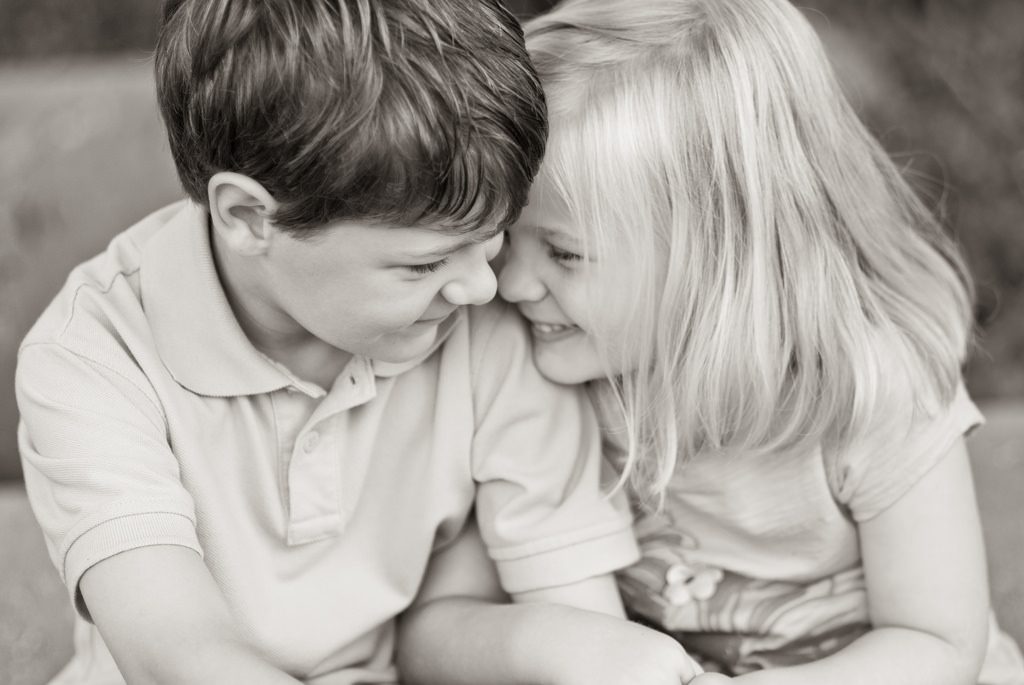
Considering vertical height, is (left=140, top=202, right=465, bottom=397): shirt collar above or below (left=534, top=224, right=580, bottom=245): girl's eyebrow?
below

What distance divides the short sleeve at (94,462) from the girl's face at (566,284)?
39 centimetres

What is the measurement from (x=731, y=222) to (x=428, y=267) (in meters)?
0.34

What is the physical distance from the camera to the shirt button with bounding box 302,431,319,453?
1.31 meters

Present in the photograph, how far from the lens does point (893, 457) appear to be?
1359 millimetres

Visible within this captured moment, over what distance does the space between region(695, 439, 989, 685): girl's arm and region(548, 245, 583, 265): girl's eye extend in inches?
16.7

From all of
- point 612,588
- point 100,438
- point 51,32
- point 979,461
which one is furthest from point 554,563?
point 51,32

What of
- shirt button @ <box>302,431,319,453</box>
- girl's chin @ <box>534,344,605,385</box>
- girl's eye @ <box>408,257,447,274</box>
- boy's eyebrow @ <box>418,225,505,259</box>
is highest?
boy's eyebrow @ <box>418,225,505,259</box>

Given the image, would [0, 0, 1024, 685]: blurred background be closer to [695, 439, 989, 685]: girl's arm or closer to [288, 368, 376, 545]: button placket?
[695, 439, 989, 685]: girl's arm

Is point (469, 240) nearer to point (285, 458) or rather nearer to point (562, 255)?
point (562, 255)

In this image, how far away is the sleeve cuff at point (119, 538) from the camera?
1.16 metres

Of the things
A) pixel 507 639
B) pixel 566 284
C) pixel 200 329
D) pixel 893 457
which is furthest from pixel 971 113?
pixel 200 329

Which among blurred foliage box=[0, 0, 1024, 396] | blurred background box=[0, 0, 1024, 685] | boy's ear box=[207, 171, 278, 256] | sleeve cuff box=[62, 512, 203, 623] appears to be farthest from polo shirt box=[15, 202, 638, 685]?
blurred foliage box=[0, 0, 1024, 396]

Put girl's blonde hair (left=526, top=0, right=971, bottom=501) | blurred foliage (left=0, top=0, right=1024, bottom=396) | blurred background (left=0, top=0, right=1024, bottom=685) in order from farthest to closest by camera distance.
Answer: blurred foliage (left=0, top=0, right=1024, bottom=396) < blurred background (left=0, top=0, right=1024, bottom=685) < girl's blonde hair (left=526, top=0, right=971, bottom=501)

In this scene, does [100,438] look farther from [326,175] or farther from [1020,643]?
[1020,643]
